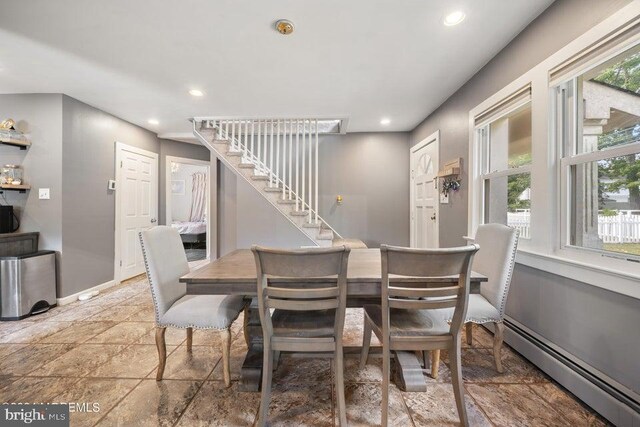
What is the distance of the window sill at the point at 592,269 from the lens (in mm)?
1260

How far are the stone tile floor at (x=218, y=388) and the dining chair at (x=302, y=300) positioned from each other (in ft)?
1.04

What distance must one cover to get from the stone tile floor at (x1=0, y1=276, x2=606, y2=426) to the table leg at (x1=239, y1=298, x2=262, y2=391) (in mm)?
55

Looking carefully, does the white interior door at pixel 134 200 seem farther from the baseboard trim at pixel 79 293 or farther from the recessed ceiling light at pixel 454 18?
the recessed ceiling light at pixel 454 18

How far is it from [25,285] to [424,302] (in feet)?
12.5

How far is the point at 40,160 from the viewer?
2.99m

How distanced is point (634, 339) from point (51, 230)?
16.3ft

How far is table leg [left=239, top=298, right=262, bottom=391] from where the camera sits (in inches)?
62.9

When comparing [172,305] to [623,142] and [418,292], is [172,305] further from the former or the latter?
[623,142]

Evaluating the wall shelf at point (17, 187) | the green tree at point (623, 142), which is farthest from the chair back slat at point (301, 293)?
the wall shelf at point (17, 187)

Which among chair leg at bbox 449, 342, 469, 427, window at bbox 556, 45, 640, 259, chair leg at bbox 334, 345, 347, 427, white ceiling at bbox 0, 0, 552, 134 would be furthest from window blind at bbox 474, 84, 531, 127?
chair leg at bbox 334, 345, 347, 427

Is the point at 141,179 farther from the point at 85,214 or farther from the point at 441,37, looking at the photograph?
the point at 441,37

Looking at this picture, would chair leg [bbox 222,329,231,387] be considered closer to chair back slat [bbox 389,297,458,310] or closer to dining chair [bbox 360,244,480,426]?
dining chair [bbox 360,244,480,426]

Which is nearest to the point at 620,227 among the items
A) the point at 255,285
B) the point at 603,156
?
the point at 603,156

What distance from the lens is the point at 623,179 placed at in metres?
1.40
